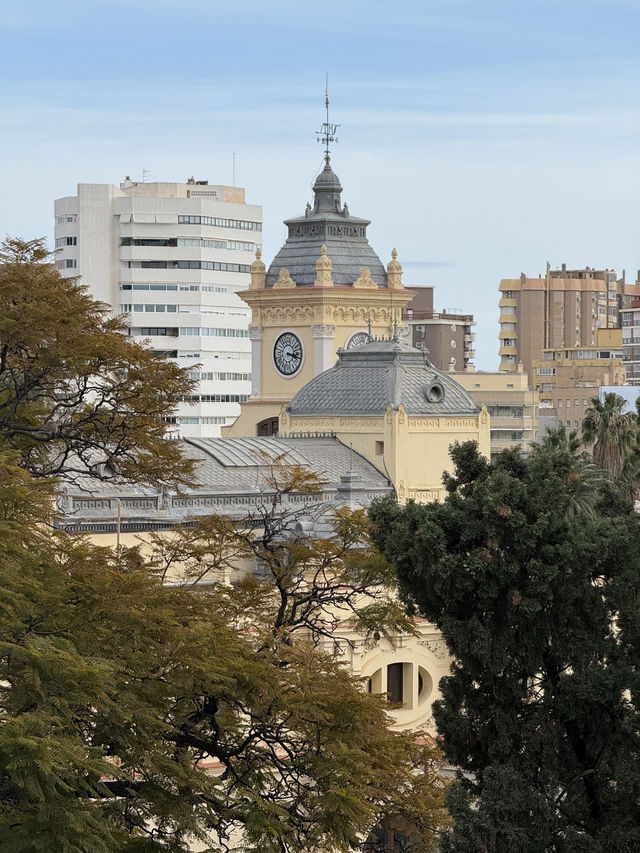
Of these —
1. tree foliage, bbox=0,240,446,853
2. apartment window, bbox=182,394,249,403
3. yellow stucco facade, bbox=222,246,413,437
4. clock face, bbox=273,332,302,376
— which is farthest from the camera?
apartment window, bbox=182,394,249,403

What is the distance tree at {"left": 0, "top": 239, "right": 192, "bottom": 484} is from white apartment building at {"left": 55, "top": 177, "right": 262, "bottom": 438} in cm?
14108

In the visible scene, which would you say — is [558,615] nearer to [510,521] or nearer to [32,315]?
[510,521]

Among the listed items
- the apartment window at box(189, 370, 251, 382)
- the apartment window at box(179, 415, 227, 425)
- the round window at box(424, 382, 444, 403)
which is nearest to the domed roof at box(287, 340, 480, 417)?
the round window at box(424, 382, 444, 403)

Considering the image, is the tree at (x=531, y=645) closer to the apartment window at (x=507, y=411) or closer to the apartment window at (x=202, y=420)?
the apartment window at (x=507, y=411)

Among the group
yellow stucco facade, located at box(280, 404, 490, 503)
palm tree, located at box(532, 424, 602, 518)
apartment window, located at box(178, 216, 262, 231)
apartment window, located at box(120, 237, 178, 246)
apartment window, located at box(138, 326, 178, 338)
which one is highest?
apartment window, located at box(178, 216, 262, 231)

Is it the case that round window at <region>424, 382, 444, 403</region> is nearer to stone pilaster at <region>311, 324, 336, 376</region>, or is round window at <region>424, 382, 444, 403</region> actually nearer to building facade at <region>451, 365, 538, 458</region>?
stone pilaster at <region>311, 324, 336, 376</region>

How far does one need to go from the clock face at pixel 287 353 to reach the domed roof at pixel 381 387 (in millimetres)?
8755

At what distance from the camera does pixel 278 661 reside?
34.7 m

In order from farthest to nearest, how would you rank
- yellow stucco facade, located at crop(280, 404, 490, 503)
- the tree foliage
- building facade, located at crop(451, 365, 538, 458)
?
building facade, located at crop(451, 365, 538, 458) → yellow stucco facade, located at crop(280, 404, 490, 503) → the tree foliage

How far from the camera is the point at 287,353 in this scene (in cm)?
9181

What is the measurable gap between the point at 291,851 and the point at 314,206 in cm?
6195

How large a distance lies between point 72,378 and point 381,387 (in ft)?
135

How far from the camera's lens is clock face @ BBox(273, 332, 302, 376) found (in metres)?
91.6

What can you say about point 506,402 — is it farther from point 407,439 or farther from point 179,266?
point 407,439
